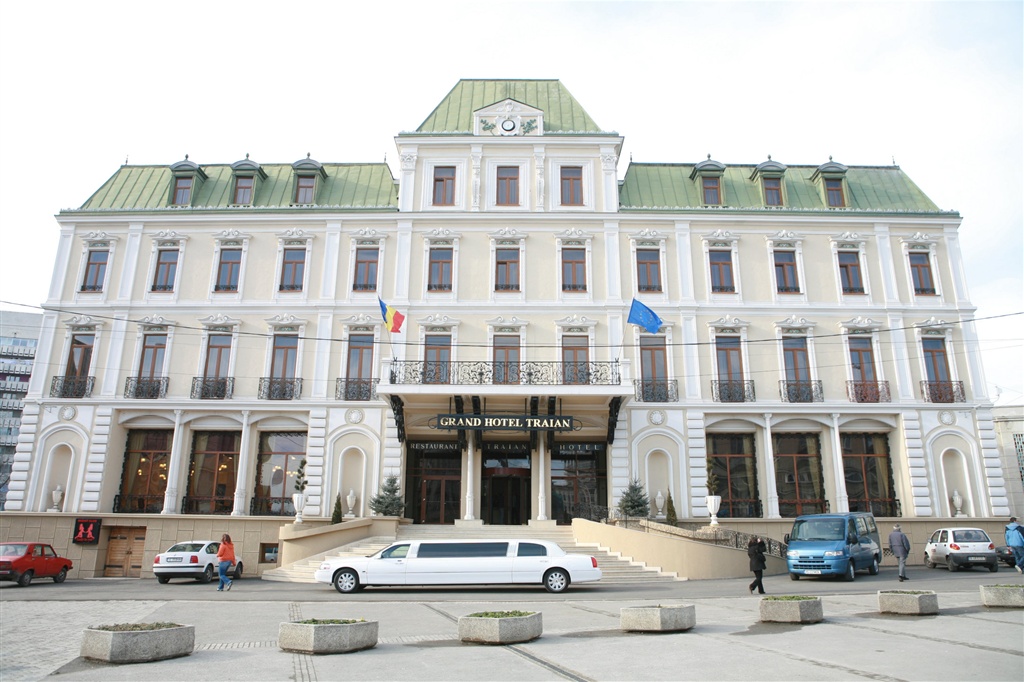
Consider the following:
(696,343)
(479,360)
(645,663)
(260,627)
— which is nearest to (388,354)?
(479,360)

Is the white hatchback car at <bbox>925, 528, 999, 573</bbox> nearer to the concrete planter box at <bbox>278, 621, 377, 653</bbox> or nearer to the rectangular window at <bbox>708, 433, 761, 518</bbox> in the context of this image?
the rectangular window at <bbox>708, 433, 761, 518</bbox>

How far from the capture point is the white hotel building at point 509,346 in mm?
28219

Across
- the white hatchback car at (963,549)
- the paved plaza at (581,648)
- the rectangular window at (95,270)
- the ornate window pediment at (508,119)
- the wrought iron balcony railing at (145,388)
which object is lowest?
the paved plaza at (581,648)

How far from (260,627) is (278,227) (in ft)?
70.4

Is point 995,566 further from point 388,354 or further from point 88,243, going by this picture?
point 88,243

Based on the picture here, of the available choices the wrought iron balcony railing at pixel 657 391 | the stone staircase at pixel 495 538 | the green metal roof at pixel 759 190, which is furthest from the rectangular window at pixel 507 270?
the stone staircase at pixel 495 538

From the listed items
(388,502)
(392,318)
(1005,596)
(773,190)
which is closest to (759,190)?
(773,190)

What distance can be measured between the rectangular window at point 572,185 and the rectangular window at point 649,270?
136 inches

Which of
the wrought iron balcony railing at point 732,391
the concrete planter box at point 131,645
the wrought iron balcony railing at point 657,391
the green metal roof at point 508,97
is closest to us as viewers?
the concrete planter box at point 131,645

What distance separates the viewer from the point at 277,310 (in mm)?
29953

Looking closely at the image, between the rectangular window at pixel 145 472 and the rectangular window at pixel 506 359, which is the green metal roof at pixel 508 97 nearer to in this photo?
the rectangular window at pixel 506 359

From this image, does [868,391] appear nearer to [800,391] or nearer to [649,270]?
[800,391]

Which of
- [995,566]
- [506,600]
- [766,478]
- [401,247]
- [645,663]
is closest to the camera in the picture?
[645,663]

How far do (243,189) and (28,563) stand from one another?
16678 millimetres
